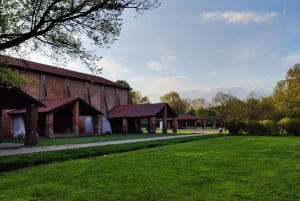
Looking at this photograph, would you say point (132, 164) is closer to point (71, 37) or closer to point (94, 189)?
point (94, 189)

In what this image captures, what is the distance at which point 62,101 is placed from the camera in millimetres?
30297

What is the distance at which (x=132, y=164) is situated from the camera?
1028cm

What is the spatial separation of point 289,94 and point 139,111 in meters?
18.3

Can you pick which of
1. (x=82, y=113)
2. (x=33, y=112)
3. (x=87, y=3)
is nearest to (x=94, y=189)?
(x=87, y=3)

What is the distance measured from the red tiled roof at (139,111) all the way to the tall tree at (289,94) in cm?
1386

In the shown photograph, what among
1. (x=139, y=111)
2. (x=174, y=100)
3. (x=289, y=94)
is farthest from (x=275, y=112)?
(x=174, y=100)

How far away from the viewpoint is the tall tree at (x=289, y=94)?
37.3 m

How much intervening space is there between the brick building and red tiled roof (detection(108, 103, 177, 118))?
4.63 ft

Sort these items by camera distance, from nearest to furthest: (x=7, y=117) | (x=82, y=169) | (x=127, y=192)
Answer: (x=127, y=192)
(x=82, y=169)
(x=7, y=117)

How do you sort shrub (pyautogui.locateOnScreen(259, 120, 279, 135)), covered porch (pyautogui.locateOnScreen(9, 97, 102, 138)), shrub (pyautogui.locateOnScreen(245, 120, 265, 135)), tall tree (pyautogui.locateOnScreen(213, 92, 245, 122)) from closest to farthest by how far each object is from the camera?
covered porch (pyautogui.locateOnScreen(9, 97, 102, 138)) < shrub (pyautogui.locateOnScreen(259, 120, 279, 135)) < shrub (pyautogui.locateOnScreen(245, 120, 265, 135)) < tall tree (pyautogui.locateOnScreen(213, 92, 245, 122))

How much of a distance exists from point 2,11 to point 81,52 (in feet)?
9.82

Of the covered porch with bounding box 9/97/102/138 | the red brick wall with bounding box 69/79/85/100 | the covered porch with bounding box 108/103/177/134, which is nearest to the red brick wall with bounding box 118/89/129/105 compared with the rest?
the covered porch with bounding box 108/103/177/134

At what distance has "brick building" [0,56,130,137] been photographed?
97.6 feet

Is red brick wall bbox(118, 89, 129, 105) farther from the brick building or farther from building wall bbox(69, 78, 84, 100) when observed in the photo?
building wall bbox(69, 78, 84, 100)
